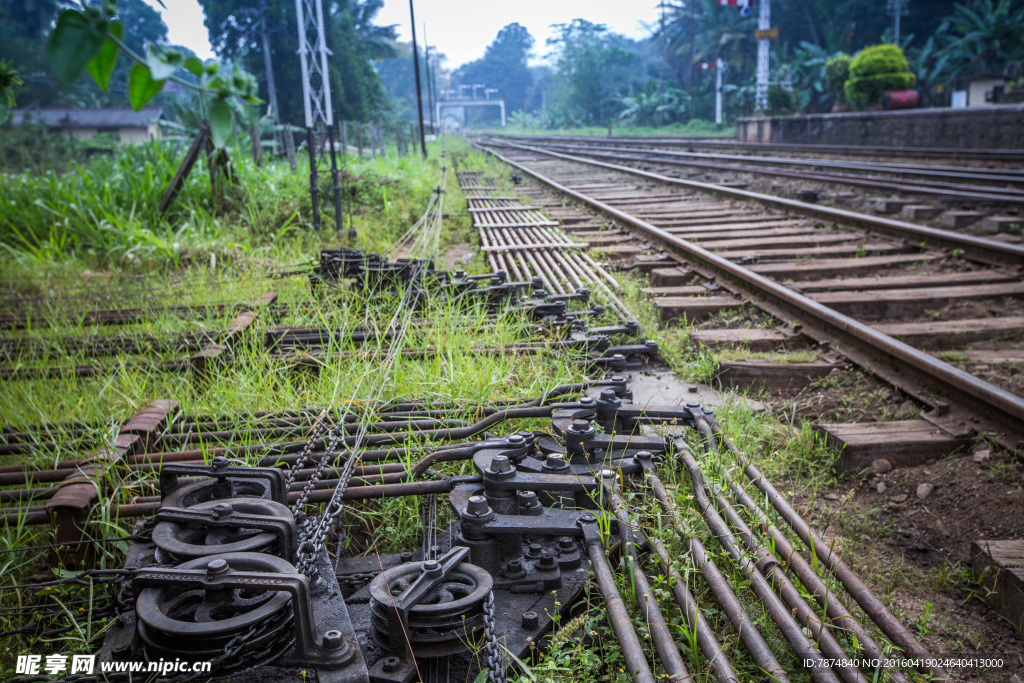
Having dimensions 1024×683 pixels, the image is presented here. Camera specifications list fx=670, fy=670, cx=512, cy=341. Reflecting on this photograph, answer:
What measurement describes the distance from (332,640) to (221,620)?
227 millimetres

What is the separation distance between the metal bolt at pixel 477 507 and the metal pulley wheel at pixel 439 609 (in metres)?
0.19

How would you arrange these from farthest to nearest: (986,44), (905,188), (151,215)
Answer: (986,44) → (905,188) → (151,215)

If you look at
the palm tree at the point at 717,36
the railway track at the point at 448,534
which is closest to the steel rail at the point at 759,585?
the railway track at the point at 448,534

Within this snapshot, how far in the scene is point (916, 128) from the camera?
1641 centimetres

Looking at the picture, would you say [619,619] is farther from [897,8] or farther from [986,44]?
[897,8]

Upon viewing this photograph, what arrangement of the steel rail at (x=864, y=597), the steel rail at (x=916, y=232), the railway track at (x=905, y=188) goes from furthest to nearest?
the railway track at (x=905, y=188) → the steel rail at (x=916, y=232) → the steel rail at (x=864, y=597)

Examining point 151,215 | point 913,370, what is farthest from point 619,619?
point 151,215

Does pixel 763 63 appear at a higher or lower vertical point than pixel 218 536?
higher

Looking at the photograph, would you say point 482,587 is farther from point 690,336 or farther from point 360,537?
point 690,336

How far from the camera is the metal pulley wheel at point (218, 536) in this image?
4.89ft

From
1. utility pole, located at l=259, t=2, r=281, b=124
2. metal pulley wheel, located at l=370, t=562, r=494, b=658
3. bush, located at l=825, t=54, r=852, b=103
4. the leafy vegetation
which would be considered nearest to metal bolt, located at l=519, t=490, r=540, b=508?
metal pulley wheel, located at l=370, t=562, r=494, b=658

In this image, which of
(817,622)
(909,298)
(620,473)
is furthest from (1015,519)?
(909,298)

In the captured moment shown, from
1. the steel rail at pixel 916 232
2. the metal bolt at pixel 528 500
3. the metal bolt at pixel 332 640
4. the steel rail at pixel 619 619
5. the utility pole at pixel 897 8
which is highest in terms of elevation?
the utility pole at pixel 897 8

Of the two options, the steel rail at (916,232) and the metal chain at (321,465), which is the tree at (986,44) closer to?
the steel rail at (916,232)
